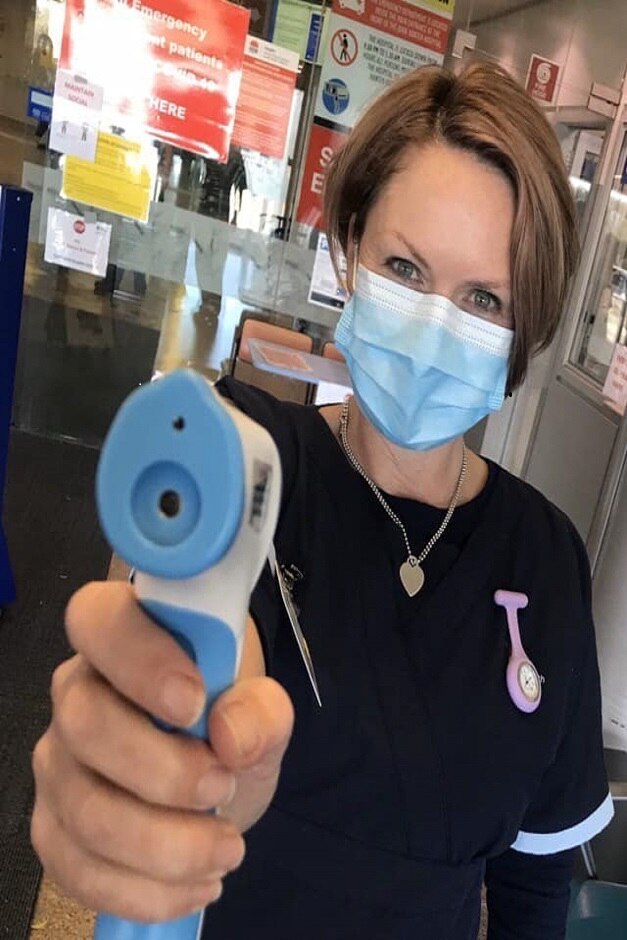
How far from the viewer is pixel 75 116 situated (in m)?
3.55

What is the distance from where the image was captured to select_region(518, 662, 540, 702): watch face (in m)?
0.86

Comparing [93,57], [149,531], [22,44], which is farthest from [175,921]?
[22,44]

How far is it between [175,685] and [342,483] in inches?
22.3

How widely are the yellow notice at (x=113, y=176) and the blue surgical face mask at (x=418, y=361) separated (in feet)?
9.35

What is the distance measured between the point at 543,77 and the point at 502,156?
336 centimetres

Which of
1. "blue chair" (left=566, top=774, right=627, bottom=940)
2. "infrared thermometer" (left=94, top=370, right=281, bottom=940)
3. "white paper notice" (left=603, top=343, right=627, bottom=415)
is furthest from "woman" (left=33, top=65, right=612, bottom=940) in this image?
"white paper notice" (left=603, top=343, right=627, bottom=415)

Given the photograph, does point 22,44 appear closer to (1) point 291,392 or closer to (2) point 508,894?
(1) point 291,392

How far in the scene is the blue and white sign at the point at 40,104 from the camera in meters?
3.55

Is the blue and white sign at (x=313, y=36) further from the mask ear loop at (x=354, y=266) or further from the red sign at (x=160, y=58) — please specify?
the mask ear loop at (x=354, y=266)

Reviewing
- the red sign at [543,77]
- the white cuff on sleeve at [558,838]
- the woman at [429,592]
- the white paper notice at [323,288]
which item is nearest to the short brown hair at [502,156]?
the woman at [429,592]

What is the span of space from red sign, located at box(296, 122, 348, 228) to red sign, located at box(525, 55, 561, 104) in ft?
2.91

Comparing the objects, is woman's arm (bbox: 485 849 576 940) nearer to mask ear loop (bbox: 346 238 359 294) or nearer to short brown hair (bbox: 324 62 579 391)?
short brown hair (bbox: 324 62 579 391)

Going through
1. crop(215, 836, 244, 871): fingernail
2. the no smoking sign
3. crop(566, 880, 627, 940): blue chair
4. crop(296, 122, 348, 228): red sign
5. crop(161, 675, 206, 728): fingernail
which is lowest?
crop(566, 880, 627, 940): blue chair

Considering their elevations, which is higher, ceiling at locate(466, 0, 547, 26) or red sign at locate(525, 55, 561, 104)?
ceiling at locate(466, 0, 547, 26)
